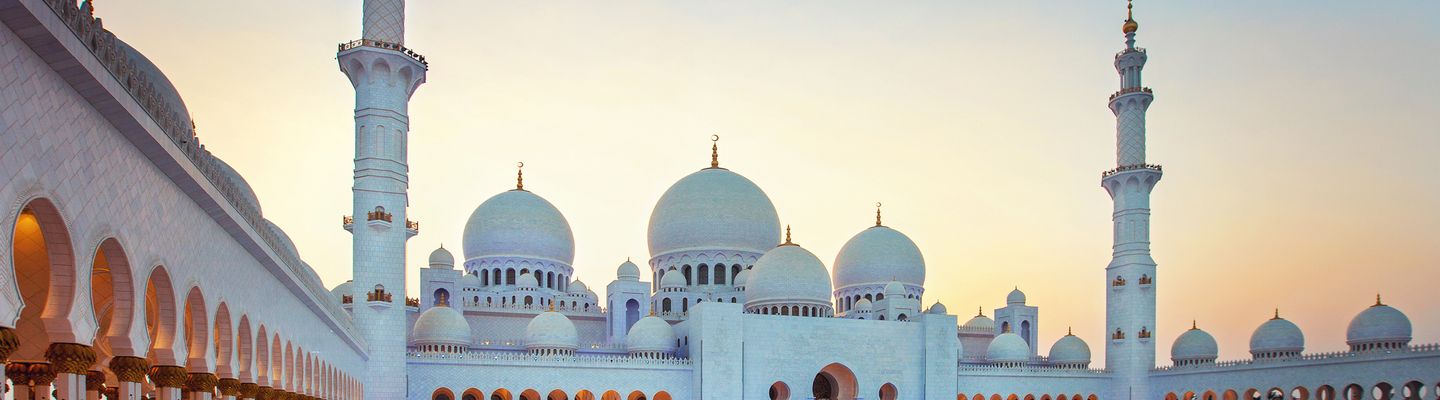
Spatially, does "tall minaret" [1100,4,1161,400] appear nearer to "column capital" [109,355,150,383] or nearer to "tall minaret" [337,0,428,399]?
"tall minaret" [337,0,428,399]

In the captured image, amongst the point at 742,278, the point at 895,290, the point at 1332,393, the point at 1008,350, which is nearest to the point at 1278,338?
the point at 1332,393

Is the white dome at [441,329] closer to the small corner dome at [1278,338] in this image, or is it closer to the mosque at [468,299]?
the mosque at [468,299]

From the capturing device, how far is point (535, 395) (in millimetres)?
32188

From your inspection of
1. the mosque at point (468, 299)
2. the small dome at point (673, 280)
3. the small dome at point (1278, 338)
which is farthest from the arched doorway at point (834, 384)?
the small dome at point (1278, 338)

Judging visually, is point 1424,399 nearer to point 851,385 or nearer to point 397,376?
point 851,385

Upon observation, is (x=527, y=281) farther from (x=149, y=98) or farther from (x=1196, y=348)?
(x=149, y=98)

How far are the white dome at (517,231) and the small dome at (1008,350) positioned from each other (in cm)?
1401

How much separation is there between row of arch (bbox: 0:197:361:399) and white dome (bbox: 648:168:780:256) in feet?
83.5

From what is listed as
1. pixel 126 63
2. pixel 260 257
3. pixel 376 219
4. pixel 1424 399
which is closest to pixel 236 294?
pixel 260 257

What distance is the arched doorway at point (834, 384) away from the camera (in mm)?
34938

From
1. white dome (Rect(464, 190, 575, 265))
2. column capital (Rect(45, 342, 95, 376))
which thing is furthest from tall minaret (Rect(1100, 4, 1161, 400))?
column capital (Rect(45, 342, 95, 376))

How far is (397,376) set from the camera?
27156mm

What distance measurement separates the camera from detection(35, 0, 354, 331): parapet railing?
6.66 metres

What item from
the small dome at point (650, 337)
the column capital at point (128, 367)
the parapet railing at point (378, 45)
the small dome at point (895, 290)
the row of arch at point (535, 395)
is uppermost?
the parapet railing at point (378, 45)
